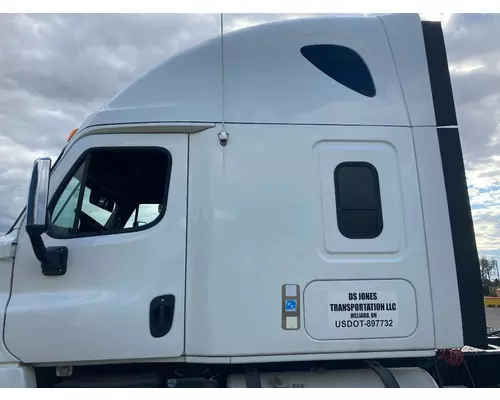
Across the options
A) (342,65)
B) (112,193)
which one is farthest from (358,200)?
(112,193)

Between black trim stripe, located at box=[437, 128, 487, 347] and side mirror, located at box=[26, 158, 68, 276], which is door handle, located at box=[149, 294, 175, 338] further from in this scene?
black trim stripe, located at box=[437, 128, 487, 347]

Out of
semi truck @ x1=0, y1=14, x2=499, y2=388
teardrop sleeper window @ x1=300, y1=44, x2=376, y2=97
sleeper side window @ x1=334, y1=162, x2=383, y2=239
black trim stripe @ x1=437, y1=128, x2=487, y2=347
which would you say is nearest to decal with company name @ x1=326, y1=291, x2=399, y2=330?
semi truck @ x1=0, y1=14, x2=499, y2=388

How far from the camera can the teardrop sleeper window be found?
3.10 meters

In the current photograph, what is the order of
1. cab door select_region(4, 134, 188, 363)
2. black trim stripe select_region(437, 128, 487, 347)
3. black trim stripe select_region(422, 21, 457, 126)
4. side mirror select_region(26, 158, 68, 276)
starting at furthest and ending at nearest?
black trim stripe select_region(422, 21, 457, 126)
black trim stripe select_region(437, 128, 487, 347)
cab door select_region(4, 134, 188, 363)
side mirror select_region(26, 158, 68, 276)

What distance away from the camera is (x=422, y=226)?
2.91 m

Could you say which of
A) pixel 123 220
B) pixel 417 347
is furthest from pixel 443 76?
pixel 123 220

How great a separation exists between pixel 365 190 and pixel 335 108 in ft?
1.94

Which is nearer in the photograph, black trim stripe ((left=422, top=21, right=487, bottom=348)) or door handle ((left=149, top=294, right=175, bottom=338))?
door handle ((left=149, top=294, right=175, bottom=338))

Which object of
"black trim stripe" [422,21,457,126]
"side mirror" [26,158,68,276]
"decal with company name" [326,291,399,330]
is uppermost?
"black trim stripe" [422,21,457,126]

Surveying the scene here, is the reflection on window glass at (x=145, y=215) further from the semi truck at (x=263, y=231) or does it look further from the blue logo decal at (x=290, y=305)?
the blue logo decal at (x=290, y=305)

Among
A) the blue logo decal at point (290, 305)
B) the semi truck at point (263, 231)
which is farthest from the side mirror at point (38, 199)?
the blue logo decal at point (290, 305)

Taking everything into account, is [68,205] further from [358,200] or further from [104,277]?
[358,200]

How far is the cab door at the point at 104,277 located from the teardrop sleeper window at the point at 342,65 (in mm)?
1096

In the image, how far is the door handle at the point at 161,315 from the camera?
2.71 m
